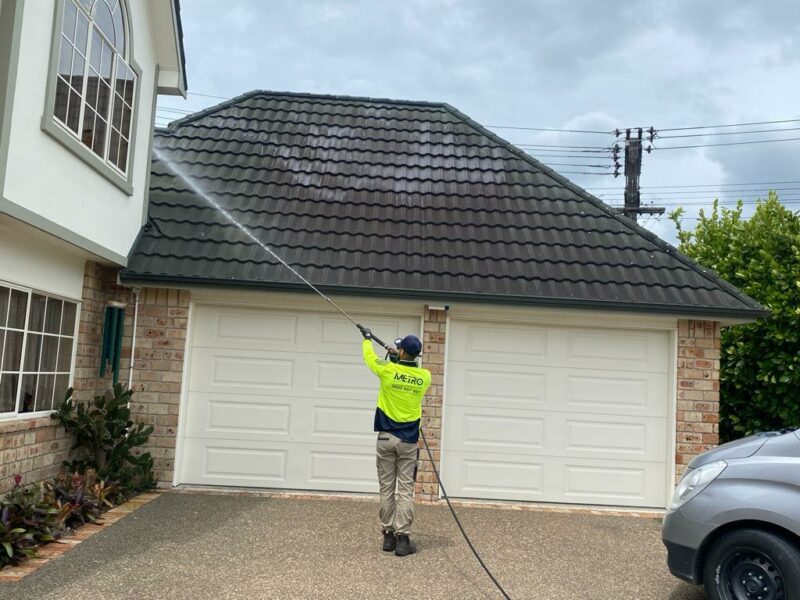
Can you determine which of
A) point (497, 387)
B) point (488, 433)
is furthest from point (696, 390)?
point (488, 433)

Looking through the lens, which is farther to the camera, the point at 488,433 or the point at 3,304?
the point at 488,433

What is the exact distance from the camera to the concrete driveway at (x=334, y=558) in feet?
16.4

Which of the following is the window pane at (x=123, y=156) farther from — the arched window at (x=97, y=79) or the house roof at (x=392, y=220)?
the house roof at (x=392, y=220)

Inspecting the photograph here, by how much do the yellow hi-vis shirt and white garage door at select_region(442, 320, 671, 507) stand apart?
2336 millimetres

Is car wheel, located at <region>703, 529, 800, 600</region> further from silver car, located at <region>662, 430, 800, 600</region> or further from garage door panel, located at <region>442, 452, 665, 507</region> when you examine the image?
garage door panel, located at <region>442, 452, 665, 507</region>

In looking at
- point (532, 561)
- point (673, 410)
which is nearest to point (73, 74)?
point (532, 561)

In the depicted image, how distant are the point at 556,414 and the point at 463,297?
72.9 inches

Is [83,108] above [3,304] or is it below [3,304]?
above

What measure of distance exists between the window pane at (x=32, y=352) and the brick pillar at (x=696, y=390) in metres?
7.03

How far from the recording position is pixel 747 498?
438 cm

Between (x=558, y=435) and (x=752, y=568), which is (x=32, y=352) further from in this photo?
(x=752, y=568)

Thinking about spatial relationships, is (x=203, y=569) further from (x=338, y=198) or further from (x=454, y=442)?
(x=338, y=198)

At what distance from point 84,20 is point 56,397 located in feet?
12.5

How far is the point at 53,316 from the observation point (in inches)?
281
